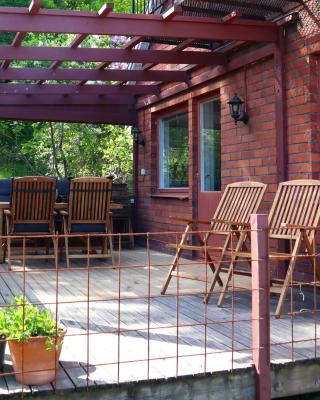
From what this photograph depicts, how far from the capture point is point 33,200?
23.3 ft


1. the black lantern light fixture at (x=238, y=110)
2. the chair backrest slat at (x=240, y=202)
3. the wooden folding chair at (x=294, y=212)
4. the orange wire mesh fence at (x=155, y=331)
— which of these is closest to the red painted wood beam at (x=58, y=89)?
the black lantern light fixture at (x=238, y=110)

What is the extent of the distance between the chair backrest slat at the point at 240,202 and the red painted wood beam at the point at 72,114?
4.49 m

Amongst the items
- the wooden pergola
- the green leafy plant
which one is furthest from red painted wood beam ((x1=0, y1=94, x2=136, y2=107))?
the green leafy plant

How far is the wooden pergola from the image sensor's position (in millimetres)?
5375

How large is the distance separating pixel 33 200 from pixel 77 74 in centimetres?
160

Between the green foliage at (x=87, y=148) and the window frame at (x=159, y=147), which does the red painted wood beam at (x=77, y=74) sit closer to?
the window frame at (x=159, y=147)

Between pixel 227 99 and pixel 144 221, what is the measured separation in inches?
127

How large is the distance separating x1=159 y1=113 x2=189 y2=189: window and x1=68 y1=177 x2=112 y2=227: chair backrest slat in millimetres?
1417

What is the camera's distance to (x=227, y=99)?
6.98 metres

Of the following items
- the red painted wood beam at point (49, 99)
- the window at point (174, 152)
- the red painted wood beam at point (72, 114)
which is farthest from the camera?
the red painted wood beam at point (72, 114)

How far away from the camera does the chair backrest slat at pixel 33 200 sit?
277 inches

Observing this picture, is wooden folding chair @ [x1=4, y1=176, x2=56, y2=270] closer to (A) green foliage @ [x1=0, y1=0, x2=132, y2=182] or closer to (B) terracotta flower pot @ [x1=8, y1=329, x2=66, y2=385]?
(B) terracotta flower pot @ [x1=8, y1=329, x2=66, y2=385]

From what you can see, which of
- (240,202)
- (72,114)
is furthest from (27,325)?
(72,114)

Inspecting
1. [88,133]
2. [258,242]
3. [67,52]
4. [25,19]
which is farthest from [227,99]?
[88,133]
